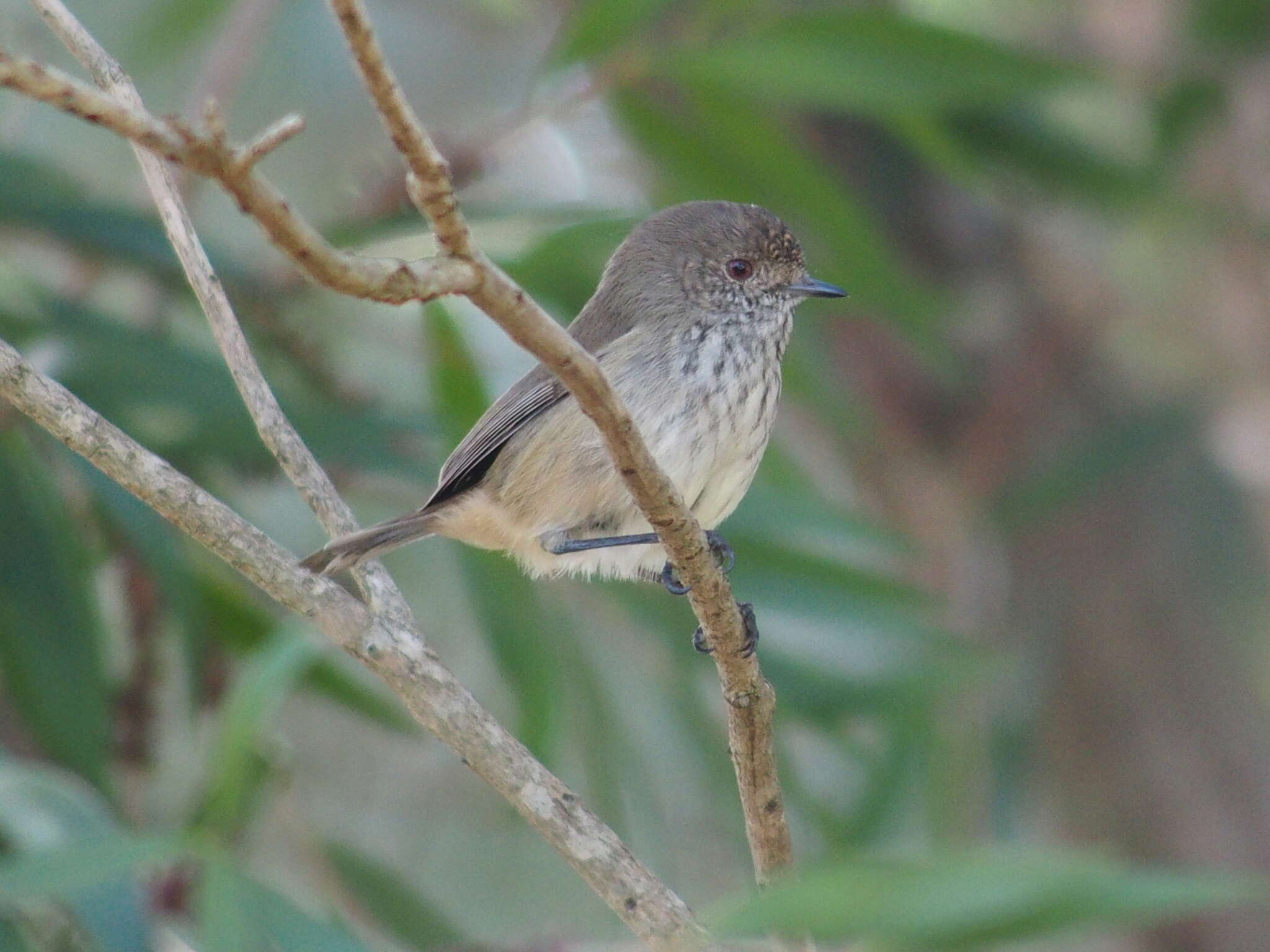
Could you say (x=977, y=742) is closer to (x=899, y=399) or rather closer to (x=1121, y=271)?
(x=899, y=399)

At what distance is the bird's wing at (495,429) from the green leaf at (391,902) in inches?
65.1

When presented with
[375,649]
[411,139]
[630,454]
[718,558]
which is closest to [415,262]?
[411,139]

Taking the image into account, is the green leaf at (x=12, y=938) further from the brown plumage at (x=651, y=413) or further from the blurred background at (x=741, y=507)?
the brown plumage at (x=651, y=413)

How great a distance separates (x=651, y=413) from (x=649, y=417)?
0.04 ft

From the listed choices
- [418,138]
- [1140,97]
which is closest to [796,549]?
[1140,97]

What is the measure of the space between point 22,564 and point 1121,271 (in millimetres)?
4658

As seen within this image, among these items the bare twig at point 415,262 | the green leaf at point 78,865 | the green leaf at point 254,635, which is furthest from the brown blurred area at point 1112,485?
the bare twig at point 415,262

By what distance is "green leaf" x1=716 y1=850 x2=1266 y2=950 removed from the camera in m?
1.73

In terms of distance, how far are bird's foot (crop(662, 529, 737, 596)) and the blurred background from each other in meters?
0.97

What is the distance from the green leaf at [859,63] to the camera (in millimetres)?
4660

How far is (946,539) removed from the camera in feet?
20.0

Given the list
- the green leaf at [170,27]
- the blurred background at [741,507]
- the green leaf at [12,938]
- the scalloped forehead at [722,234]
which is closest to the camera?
the green leaf at [12,938]

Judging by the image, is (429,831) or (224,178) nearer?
(224,178)

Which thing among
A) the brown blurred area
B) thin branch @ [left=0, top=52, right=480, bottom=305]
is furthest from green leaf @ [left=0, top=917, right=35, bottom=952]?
the brown blurred area
